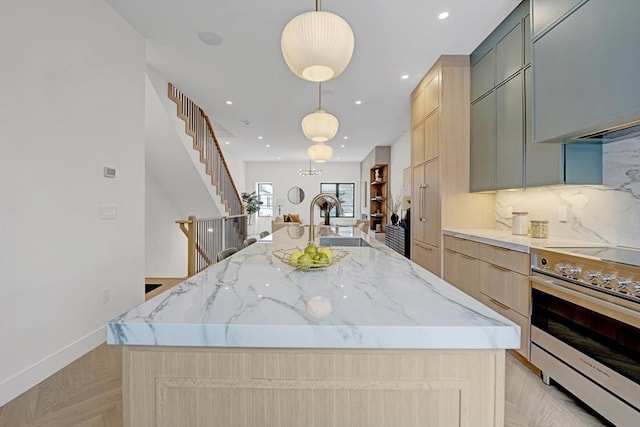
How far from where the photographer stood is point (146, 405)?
32.6 inches

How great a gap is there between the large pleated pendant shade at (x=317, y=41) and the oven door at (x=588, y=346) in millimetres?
1847

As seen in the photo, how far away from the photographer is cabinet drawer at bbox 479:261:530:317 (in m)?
2.21

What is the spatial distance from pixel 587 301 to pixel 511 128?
1672 millimetres

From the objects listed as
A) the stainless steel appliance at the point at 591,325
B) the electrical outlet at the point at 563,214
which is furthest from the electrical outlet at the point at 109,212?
the electrical outlet at the point at 563,214

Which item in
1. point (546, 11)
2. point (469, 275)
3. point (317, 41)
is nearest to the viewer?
point (317, 41)

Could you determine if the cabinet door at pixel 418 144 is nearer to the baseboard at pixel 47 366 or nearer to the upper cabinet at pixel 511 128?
the upper cabinet at pixel 511 128

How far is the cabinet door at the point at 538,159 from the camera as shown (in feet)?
7.42

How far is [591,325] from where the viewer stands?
170 cm

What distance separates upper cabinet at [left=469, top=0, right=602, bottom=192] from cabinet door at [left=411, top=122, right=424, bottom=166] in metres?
0.76

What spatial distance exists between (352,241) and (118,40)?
9.53ft

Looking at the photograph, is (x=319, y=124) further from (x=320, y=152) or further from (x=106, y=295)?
(x=106, y=295)

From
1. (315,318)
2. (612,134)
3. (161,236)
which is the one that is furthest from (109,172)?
(612,134)

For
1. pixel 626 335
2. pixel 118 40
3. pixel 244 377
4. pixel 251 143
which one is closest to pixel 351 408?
pixel 244 377

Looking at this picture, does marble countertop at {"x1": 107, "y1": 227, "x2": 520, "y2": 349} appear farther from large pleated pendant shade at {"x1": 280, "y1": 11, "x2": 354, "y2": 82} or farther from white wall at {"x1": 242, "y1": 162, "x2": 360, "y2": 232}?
white wall at {"x1": 242, "y1": 162, "x2": 360, "y2": 232}
